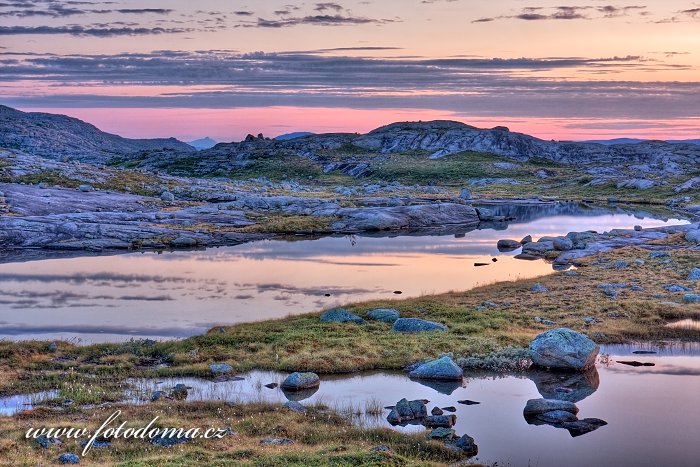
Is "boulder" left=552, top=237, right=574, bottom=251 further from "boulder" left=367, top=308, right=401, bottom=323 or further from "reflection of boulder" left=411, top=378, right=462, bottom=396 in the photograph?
"reflection of boulder" left=411, top=378, right=462, bottom=396

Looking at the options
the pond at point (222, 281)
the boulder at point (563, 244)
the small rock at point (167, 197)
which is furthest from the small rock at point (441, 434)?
the small rock at point (167, 197)

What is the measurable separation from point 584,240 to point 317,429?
224 feet

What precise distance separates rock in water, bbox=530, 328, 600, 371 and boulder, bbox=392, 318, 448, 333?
771 centimetres

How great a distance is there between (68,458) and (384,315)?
2659 centimetres

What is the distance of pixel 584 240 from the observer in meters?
88.2

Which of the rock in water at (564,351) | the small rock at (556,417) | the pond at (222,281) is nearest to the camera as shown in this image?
the small rock at (556,417)

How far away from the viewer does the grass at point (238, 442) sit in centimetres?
2339

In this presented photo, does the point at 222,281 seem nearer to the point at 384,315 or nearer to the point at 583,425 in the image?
the point at 384,315

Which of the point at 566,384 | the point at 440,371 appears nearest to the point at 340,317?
the point at 440,371

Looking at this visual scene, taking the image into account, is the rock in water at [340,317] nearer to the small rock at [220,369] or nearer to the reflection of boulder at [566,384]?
the small rock at [220,369]

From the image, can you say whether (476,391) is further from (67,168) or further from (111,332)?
(67,168)

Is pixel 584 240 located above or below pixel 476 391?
below

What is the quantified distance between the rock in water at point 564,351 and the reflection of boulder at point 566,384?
0.48 metres

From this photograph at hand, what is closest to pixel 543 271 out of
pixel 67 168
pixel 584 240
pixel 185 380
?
pixel 584 240
